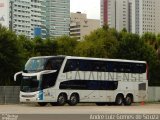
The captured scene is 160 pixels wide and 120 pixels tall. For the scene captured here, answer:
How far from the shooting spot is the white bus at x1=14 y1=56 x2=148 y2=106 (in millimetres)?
34375

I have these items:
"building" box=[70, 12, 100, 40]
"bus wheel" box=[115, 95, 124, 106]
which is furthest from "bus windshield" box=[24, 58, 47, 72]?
"building" box=[70, 12, 100, 40]

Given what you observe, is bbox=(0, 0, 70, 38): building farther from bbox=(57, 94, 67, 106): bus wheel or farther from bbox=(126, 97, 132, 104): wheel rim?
bbox=(57, 94, 67, 106): bus wheel

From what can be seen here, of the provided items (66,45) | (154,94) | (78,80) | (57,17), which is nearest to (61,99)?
(78,80)

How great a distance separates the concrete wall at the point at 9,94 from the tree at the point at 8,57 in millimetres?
5599

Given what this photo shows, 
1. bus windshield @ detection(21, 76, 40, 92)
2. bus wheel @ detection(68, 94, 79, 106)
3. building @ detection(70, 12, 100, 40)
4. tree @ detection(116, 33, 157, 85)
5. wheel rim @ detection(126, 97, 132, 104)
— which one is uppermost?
building @ detection(70, 12, 100, 40)

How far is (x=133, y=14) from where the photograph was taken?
127312 mm

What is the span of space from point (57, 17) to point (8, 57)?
342ft

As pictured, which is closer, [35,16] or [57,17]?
[35,16]

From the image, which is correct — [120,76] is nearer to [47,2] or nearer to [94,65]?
[94,65]

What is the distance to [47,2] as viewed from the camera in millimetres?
150125

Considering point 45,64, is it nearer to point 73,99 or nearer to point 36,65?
point 36,65

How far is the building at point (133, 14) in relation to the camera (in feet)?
411

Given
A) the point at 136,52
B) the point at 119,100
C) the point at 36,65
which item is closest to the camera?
the point at 36,65

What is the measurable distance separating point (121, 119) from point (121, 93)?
2444 centimetres
